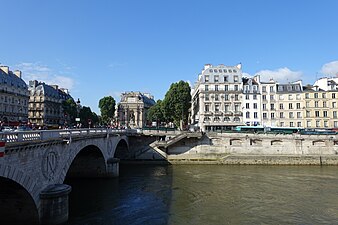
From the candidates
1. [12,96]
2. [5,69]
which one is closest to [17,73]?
[5,69]

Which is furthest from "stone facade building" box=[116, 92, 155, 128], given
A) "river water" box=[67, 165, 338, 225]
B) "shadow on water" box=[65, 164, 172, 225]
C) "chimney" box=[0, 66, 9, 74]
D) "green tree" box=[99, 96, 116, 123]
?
"shadow on water" box=[65, 164, 172, 225]

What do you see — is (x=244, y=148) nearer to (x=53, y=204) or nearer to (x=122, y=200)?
(x=122, y=200)

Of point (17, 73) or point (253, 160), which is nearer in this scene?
point (253, 160)

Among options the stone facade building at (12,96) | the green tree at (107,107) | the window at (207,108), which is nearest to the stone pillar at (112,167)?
the window at (207,108)

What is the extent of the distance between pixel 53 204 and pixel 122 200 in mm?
8828

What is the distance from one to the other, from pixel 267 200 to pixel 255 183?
284 inches

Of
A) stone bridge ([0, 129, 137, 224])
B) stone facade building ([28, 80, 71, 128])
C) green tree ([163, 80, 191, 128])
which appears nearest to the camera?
stone bridge ([0, 129, 137, 224])

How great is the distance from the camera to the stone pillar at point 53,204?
15.8m

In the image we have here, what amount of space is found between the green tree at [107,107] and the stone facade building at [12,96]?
977 inches

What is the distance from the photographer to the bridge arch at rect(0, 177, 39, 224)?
1523 centimetres

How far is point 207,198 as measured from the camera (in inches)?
976

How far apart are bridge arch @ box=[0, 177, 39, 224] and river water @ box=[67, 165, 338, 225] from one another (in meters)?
3.52

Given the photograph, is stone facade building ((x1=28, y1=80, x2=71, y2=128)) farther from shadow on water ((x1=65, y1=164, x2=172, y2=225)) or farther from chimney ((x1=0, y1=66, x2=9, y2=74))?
shadow on water ((x1=65, y1=164, x2=172, y2=225))

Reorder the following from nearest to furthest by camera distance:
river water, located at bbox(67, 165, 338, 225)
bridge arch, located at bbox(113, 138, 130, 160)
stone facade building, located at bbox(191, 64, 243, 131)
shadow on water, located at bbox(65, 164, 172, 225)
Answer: shadow on water, located at bbox(65, 164, 172, 225) < river water, located at bbox(67, 165, 338, 225) < bridge arch, located at bbox(113, 138, 130, 160) < stone facade building, located at bbox(191, 64, 243, 131)
